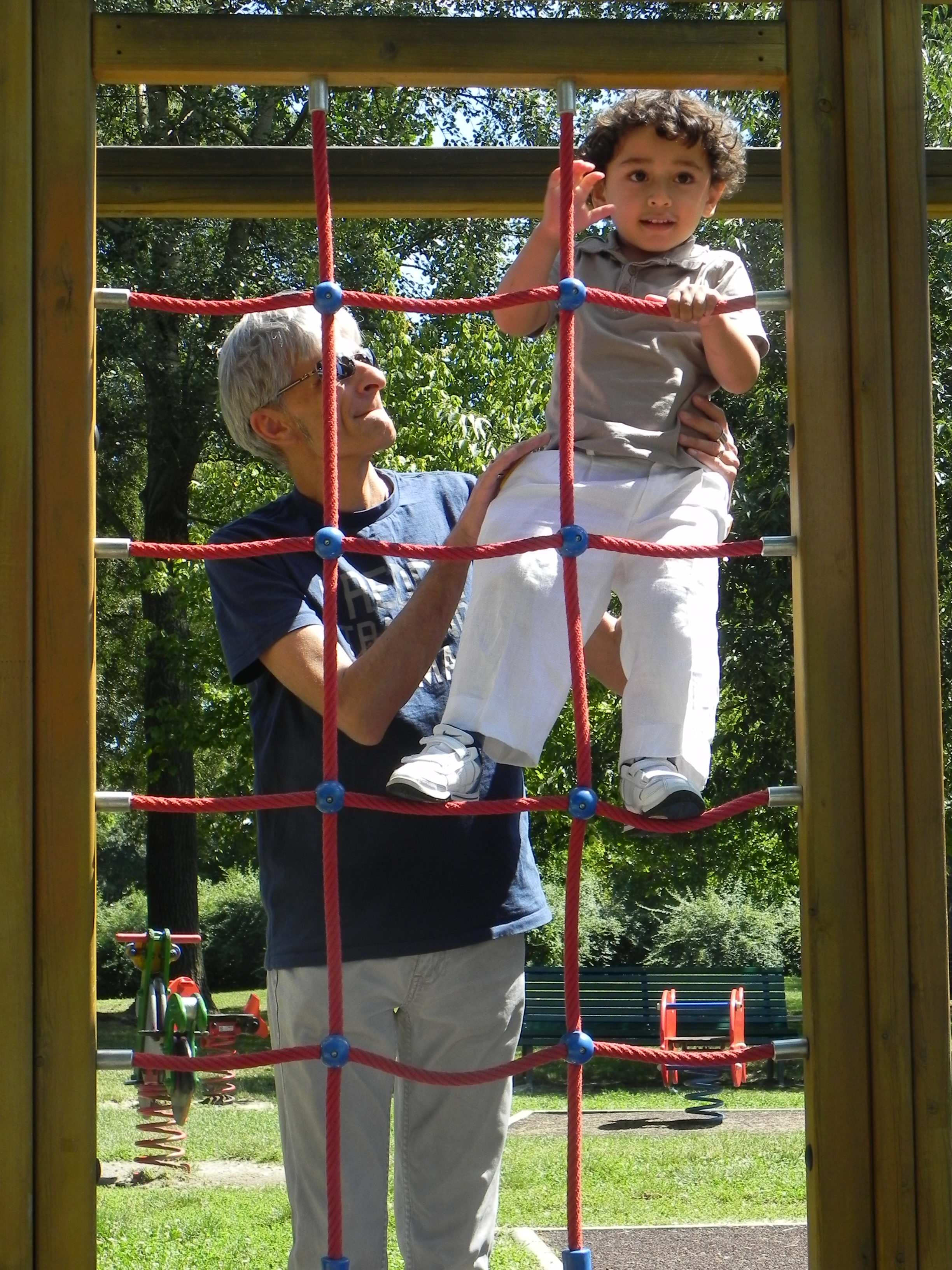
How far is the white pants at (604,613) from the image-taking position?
1943 mm

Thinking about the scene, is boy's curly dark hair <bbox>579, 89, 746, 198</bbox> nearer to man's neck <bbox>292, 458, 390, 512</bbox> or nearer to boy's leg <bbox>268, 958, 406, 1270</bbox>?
man's neck <bbox>292, 458, 390, 512</bbox>

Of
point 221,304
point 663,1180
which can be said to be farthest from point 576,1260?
point 663,1180

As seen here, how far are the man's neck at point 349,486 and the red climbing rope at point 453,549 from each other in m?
0.28

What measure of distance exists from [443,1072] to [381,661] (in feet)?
1.60

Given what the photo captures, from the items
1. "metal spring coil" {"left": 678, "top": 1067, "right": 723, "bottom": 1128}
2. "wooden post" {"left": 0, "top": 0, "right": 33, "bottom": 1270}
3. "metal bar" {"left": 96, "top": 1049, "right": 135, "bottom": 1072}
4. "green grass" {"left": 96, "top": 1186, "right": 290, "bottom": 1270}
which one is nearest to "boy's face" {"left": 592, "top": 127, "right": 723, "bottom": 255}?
"wooden post" {"left": 0, "top": 0, "right": 33, "bottom": 1270}

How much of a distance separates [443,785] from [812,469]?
1.82ft

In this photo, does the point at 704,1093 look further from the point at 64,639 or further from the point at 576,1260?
the point at 64,639

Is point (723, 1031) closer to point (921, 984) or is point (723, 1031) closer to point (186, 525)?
point (186, 525)

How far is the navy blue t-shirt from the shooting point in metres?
1.97

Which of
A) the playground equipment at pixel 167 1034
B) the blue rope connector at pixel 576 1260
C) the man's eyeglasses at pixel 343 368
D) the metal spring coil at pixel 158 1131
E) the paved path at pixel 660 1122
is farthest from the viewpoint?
the paved path at pixel 660 1122

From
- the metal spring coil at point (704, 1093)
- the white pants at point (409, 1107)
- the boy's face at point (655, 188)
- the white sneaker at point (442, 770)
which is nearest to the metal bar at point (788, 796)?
the white sneaker at point (442, 770)

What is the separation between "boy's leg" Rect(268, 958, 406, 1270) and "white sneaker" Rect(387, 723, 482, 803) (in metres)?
0.26

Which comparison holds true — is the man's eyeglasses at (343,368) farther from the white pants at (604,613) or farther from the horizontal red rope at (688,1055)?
the horizontal red rope at (688,1055)

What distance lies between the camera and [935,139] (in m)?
9.88
